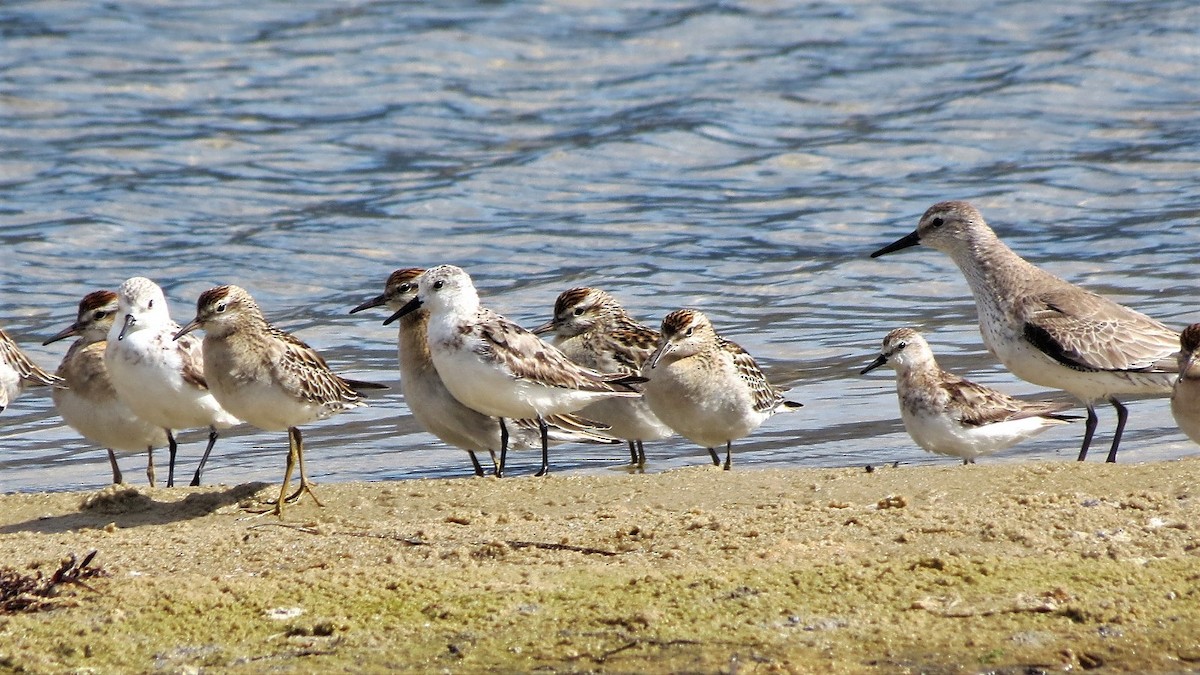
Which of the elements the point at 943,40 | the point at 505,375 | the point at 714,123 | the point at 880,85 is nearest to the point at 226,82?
the point at 714,123

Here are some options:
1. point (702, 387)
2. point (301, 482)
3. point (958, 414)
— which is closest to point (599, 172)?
point (702, 387)

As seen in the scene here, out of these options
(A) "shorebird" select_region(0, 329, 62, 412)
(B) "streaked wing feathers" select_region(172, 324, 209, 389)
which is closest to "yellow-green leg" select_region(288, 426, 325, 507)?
(B) "streaked wing feathers" select_region(172, 324, 209, 389)

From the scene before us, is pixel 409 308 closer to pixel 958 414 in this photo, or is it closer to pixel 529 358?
pixel 529 358

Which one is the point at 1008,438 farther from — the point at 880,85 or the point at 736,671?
the point at 880,85

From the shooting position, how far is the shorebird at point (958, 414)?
1005 cm

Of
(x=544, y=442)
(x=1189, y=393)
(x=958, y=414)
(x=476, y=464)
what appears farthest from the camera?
(x=476, y=464)

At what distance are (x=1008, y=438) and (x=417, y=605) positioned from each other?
5276 millimetres

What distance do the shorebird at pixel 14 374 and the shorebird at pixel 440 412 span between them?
232cm

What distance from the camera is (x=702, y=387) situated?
34.0 feet

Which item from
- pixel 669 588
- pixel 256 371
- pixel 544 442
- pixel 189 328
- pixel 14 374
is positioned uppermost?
pixel 189 328

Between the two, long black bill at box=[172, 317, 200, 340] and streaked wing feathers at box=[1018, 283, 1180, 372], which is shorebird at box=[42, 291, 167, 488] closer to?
long black bill at box=[172, 317, 200, 340]

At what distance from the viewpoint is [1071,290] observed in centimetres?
1054

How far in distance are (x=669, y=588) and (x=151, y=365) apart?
4842 millimetres

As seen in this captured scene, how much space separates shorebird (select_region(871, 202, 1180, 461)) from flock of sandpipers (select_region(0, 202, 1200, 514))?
0.01m
